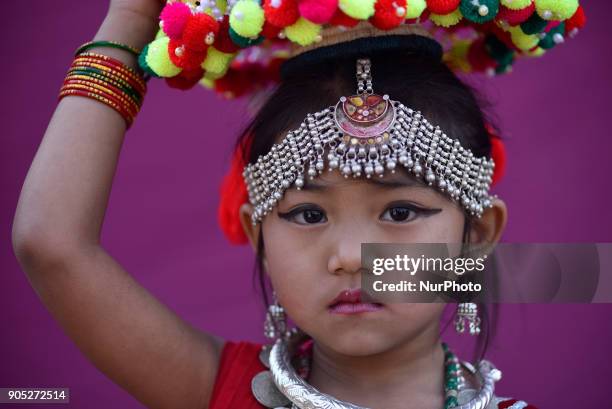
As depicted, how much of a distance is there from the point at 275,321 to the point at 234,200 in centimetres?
33

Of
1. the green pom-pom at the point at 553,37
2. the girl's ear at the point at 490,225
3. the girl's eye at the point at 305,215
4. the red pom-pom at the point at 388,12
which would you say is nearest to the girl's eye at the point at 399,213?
the girl's eye at the point at 305,215

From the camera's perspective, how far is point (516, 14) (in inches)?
55.6

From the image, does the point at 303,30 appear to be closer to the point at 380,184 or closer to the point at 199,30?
the point at 199,30

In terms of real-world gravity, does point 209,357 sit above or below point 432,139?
below

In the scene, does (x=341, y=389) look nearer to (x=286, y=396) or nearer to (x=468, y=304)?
(x=286, y=396)

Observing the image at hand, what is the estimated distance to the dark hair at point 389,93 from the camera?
1.54 m

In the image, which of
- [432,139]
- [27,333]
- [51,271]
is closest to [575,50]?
[432,139]

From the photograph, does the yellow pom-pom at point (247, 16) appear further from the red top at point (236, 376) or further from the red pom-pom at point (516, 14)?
the red top at point (236, 376)

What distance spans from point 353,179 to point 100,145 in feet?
1.71

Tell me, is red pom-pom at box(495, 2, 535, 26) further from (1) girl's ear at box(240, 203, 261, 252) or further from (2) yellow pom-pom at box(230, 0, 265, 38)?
(1) girl's ear at box(240, 203, 261, 252)

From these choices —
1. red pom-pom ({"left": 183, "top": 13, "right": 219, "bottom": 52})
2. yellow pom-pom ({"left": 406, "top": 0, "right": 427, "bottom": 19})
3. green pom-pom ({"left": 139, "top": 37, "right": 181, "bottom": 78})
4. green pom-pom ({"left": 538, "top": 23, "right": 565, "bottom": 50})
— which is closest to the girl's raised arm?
green pom-pom ({"left": 139, "top": 37, "right": 181, "bottom": 78})

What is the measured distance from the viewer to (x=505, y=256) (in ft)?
6.01

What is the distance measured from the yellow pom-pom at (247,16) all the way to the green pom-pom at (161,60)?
19 centimetres

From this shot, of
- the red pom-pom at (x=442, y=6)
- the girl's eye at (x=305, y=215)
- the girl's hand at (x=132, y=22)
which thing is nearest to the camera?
the red pom-pom at (x=442, y=6)
